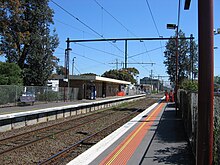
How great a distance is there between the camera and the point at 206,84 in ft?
10.3

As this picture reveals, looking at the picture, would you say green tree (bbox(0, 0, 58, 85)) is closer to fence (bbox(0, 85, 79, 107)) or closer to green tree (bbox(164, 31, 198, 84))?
fence (bbox(0, 85, 79, 107))

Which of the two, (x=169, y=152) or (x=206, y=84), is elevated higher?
(x=206, y=84)

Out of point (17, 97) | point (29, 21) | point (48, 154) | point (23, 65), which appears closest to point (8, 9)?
point (29, 21)

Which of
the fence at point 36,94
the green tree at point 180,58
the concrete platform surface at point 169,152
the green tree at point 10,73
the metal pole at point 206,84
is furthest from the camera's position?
the green tree at point 180,58

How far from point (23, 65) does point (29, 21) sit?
6210 mm

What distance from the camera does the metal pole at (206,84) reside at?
123 inches

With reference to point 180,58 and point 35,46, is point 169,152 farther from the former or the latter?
point 180,58

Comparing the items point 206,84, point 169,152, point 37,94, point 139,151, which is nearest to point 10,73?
point 37,94

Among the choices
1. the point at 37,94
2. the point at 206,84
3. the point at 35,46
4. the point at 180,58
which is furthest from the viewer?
the point at 180,58

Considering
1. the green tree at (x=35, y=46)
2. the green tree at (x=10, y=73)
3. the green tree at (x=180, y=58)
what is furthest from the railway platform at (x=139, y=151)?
the green tree at (x=180, y=58)

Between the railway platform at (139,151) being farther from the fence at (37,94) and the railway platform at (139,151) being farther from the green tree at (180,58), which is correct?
the green tree at (180,58)

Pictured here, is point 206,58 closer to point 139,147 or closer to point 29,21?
point 139,147

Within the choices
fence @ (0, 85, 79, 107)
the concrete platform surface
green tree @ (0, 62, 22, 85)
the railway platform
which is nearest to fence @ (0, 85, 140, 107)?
fence @ (0, 85, 79, 107)

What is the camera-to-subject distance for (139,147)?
9812 mm
